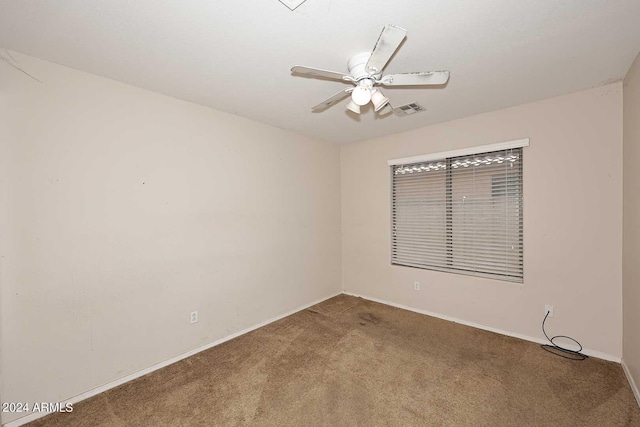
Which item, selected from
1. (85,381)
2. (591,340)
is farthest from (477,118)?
(85,381)

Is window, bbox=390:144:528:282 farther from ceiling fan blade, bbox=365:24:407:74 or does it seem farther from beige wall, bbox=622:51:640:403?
ceiling fan blade, bbox=365:24:407:74

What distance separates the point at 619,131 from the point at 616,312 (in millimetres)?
1653

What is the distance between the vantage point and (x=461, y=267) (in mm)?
3463

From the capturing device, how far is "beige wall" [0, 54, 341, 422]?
1917 mm

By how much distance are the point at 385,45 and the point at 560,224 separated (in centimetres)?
265

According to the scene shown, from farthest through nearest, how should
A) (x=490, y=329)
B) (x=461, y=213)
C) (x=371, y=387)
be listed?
(x=461, y=213) → (x=490, y=329) → (x=371, y=387)

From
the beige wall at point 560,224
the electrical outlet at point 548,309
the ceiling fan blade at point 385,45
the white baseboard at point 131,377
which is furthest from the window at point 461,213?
the white baseboard at point 131,377

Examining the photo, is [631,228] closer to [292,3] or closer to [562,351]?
[562,351]

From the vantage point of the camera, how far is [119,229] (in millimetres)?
2332

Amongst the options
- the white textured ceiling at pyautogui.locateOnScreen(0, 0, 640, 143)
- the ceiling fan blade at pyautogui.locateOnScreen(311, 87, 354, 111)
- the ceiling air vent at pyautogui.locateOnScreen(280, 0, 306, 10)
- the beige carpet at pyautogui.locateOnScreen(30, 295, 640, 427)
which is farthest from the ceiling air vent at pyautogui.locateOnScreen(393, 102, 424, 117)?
the beige carpet at pyautogui.locateOnScreen(30, 295, 640, 427)

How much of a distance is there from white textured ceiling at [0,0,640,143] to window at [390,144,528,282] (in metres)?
0.96

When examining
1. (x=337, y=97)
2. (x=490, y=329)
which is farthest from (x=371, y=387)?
(x=337, y=97)

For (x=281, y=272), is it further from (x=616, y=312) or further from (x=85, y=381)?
(x=616, y=312)

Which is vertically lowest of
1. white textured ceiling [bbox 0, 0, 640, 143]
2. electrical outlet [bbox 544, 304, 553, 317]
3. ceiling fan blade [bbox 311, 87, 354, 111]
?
electrical outlet [bbox 544, 304, 553, 317]
